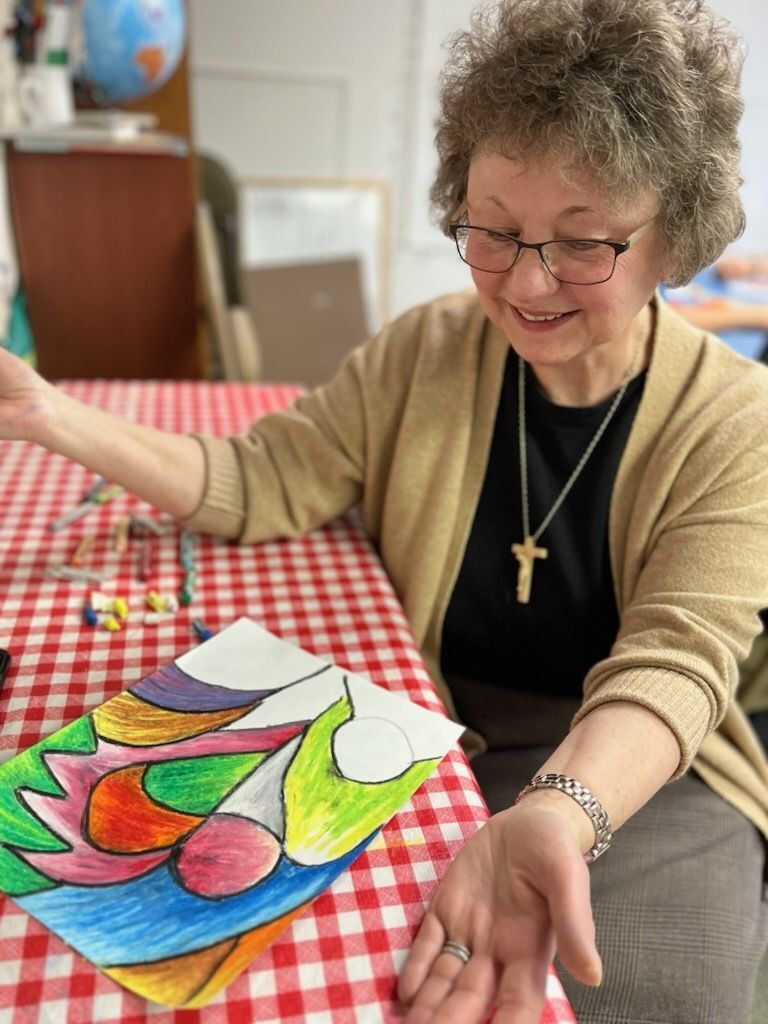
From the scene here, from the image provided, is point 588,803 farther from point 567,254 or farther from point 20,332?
point 20,332

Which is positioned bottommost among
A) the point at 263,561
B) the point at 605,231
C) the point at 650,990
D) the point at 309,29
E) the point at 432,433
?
the point at 650,990

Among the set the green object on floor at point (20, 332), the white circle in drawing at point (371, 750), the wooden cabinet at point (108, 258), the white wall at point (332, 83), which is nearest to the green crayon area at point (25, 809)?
the white circle in drawing at point (371, 750)

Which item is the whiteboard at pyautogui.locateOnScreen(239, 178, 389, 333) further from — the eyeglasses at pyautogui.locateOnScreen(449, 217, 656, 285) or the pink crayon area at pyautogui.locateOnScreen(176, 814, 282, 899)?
the pink crayon area at pyautogui.locateOnScreen(176, 814, 282, 899)

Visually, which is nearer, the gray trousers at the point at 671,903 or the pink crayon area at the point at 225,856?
the pink crayon area at the point at 225,856

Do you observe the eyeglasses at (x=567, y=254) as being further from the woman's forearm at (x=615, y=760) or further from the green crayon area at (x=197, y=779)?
the green crayon area at (x=197, y=779)

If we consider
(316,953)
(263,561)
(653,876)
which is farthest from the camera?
(263,561)

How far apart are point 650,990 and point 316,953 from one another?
458 millimetres

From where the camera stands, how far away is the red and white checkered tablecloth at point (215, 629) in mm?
542

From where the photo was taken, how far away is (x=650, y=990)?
2.79 ft

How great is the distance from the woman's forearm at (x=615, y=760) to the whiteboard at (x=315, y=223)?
260cm

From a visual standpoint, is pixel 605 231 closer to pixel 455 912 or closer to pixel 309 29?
pixel 455 912

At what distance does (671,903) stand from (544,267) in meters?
0.69

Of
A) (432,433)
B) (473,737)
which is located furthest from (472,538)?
(473,737)

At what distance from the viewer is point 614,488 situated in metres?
1.01
